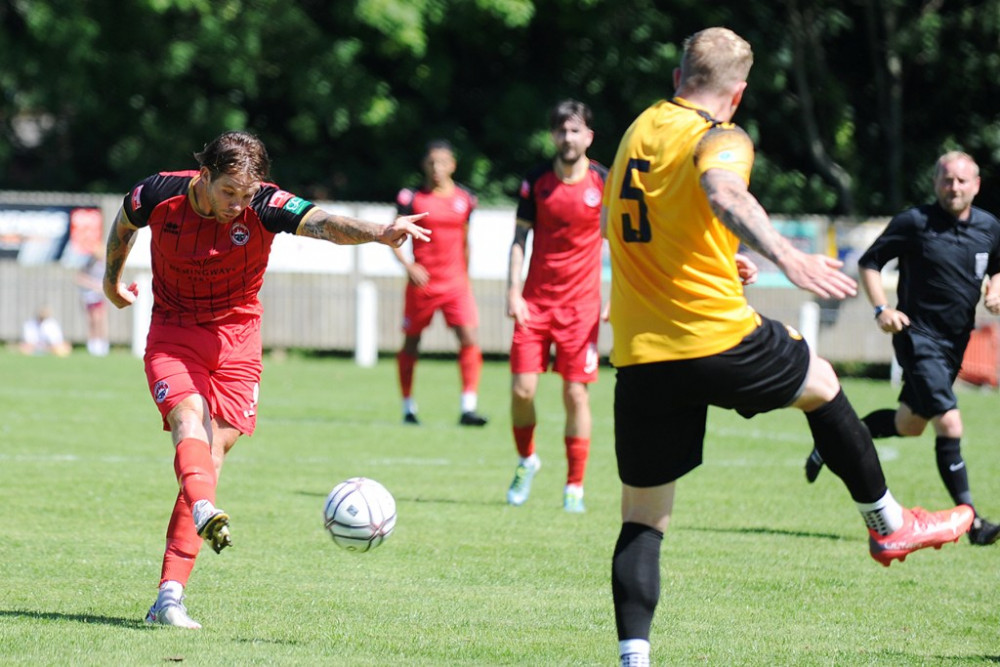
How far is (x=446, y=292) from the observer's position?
48.4ft

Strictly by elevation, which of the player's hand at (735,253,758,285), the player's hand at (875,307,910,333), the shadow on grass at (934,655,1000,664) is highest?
the player's hand at (875,307,910,333)

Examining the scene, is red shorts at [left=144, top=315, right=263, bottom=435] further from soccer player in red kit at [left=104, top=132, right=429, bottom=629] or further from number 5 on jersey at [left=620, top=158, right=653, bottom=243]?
number 5 on jersey at [left=620, top=158, right=653, bottom=243]

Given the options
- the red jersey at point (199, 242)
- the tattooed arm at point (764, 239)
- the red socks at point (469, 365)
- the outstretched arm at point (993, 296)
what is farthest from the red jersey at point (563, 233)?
the tattooed arm at point (764, 239)

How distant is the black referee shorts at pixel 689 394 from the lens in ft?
15.7

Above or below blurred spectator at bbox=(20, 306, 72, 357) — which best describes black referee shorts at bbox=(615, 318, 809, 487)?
below

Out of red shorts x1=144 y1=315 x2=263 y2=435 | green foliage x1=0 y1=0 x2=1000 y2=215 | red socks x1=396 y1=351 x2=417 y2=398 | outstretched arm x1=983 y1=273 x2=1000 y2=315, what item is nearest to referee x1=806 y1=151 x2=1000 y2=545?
outstretched arm x1=983 y1=273 x2=1000 y2=315

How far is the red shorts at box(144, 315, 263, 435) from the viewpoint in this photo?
6.09 meters

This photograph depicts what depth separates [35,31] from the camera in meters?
25.7

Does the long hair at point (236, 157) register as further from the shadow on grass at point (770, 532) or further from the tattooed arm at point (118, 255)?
the shadow on grass at point (770, 532)

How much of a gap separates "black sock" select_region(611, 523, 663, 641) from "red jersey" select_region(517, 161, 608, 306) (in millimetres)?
4832

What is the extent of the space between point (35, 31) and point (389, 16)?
6204mm

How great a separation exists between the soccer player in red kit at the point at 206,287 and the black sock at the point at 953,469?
420cm

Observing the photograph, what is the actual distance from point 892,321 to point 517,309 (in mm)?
2439

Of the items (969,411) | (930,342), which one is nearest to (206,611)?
(930,342)
